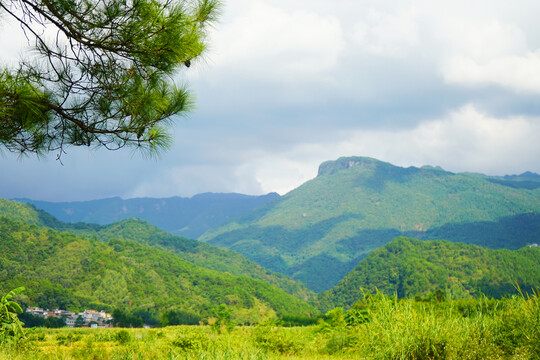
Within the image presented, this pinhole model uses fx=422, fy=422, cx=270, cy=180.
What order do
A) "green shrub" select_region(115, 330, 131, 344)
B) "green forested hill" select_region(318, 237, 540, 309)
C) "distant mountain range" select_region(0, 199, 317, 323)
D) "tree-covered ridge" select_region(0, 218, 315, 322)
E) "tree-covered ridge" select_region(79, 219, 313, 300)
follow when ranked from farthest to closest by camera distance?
"tree-covered ridge" select_region(79, 219, 313, 300) → "green forested hill" select_region(318, 237, 540, 309) → "distant mountain range" select_region(0, 199, 317, 323) → "tree-covered ridge" select_region(0, 218, 315, 322) → "green shrub" select_region(115, 330, 131, 344)

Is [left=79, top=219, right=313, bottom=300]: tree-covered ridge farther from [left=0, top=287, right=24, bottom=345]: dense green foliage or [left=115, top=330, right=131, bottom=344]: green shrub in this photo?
[left=0, top=287, right=24, bottom=345]: dense green foliage

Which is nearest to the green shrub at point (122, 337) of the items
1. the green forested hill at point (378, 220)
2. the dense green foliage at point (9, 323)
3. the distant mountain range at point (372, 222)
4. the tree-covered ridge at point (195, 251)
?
the dense green foliage at point (9, 323)

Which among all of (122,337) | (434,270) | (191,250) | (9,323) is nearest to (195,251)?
(191,250)

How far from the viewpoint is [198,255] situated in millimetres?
120438

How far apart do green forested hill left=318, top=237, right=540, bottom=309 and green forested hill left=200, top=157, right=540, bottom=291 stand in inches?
1486

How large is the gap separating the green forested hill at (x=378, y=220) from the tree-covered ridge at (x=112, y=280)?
60.4 metres

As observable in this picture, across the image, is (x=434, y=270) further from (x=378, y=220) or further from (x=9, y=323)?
(x=9, y=323)

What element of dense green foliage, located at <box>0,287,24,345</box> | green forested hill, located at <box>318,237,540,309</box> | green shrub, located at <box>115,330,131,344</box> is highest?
dense green foliage, located at <box>0,287,24,345</box>

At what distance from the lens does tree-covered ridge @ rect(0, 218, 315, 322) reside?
58.3 metres

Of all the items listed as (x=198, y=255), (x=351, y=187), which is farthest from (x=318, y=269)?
(x=351, y=187)

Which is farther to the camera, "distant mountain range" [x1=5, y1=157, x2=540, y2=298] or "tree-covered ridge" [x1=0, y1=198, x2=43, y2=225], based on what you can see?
"distant mountain range" [x1=5, y1=157, x2=540, y2=298]

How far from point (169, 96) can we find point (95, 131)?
1122 mm

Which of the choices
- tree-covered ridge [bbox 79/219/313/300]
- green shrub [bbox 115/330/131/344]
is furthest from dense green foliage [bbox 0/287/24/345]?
tree-covered ridge [bbox 79/219/313/300]

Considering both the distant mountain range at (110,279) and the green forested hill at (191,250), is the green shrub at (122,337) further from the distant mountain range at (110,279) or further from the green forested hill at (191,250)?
the green forested hill at (191,250)
